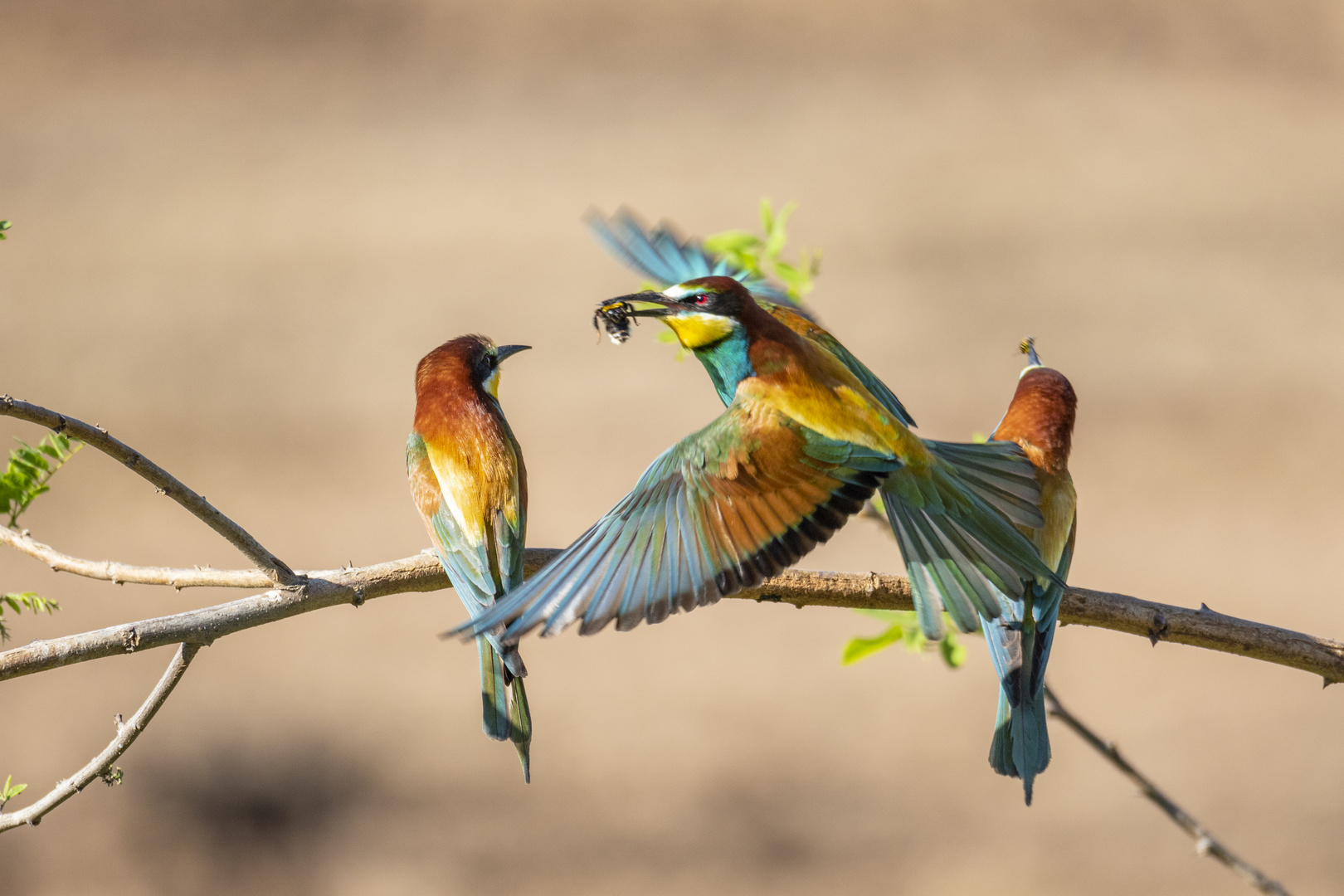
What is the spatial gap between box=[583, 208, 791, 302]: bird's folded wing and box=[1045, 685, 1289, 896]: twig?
281cm

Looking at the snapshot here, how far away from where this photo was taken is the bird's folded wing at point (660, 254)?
412cm

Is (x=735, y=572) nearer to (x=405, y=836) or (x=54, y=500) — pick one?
(x=405, y=836)

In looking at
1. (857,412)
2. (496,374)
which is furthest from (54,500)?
(857,412)

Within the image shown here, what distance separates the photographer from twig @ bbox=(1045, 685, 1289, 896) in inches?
50.6

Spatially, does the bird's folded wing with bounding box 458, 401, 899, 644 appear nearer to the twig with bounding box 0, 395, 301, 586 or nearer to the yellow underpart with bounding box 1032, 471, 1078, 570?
the twig with bounding box 0, 395, 301, 586

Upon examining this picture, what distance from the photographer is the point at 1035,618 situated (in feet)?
9.37

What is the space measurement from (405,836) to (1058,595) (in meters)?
4.43

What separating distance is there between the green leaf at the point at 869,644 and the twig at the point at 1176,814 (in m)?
1.52

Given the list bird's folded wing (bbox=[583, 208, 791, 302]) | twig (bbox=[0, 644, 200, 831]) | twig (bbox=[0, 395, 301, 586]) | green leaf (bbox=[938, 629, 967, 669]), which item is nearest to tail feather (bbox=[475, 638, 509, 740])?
twig (bbox=[0, 395, 301, 586])

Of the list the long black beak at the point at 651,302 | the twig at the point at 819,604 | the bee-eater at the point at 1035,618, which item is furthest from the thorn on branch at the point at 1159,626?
the long black beak at the point at 651,302

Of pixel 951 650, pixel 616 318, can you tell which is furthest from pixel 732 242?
pixel 951 650

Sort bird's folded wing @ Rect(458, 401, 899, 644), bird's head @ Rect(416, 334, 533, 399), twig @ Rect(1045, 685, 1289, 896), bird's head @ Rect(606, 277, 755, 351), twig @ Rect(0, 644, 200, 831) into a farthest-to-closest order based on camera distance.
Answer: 1. bird's head @ Rect(416, 334, 533, 399)
2. bird's head @ Rect(606, 277, 755, 351)
3. bird's folded wing @ Rect(458, 401, 899, 644)
4. twig @ Rect(0, 644, 200, 831)
5. twig @ Rect(1045, 685, 1289, 896)

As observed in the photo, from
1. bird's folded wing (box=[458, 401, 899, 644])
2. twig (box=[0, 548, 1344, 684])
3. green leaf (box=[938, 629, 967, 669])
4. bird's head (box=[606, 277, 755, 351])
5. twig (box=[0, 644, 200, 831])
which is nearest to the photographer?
twig (box=[0, 644, 200, 831])

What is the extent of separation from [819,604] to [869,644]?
436 mm
